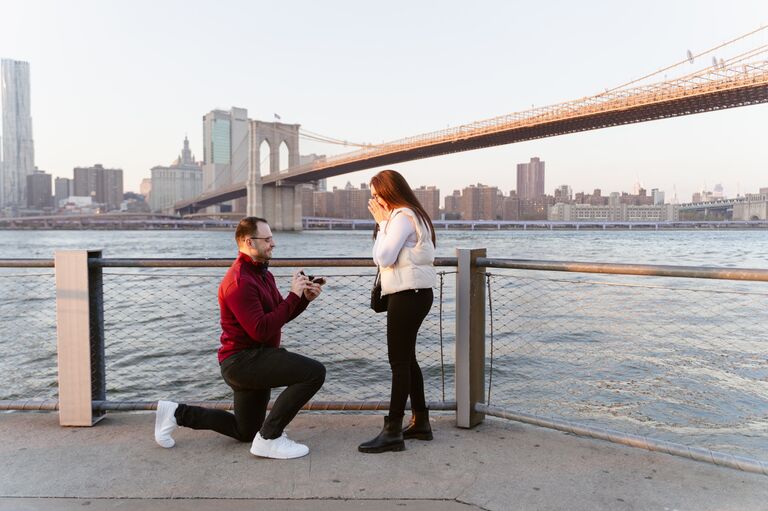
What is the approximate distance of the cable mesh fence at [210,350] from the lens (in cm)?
725

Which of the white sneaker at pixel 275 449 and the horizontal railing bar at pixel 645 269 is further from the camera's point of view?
the white sneaker at pixel 275 449

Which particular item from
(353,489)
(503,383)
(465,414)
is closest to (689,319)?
(503,383)

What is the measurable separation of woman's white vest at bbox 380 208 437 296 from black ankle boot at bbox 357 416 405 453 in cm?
60

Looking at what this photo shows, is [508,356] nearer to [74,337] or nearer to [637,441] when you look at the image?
[637,441]

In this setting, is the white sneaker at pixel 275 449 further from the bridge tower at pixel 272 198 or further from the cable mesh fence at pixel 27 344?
the bridge tower at pixel 272 198

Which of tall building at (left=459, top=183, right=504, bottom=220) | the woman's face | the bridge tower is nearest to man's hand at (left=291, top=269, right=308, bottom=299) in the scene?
the woman's face

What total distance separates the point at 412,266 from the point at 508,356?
6393 millimetres

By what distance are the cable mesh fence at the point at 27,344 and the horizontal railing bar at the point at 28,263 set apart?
43 cm

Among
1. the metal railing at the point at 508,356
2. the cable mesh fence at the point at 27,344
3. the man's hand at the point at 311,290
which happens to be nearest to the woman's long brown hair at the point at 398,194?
the metal railing at the point at 508,356

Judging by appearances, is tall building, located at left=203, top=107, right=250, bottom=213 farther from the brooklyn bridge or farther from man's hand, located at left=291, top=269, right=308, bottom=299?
man's hand, located at left=291, top=269, right=308, bottom=299

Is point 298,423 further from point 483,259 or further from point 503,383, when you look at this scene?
point 503,383

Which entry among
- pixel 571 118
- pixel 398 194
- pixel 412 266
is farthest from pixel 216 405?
pixel 571 118

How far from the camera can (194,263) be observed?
3316 millimetres

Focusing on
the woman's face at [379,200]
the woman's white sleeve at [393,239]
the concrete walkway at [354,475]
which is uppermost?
the woman's face at [379,200]
